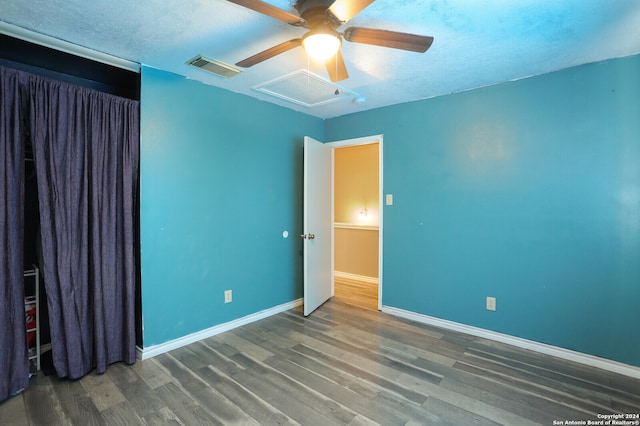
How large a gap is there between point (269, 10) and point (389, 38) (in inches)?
24.2

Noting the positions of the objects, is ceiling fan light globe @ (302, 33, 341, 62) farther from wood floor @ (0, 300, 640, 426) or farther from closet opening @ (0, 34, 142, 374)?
wood floor @ (0, 300, 640, 426)

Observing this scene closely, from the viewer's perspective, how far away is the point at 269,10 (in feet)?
4.68

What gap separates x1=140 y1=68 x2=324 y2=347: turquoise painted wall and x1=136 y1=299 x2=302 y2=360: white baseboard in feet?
0.15

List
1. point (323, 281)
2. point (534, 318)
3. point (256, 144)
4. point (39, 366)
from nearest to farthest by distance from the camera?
point (39, 366) < point (534, 318) < point (256, 144) < point (323, 281)

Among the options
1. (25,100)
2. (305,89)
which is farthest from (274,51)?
(25,100)

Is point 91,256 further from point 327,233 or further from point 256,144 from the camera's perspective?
point 327,233

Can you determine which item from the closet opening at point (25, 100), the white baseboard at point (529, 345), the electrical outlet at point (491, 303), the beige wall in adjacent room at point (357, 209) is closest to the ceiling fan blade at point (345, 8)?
the closet opening at point (25, 100)

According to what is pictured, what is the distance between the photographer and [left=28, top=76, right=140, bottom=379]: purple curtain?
212cm

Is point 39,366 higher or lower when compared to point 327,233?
lower

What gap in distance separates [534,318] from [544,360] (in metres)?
0.34

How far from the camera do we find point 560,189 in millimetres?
2602

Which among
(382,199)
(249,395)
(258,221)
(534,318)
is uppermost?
(382,199)

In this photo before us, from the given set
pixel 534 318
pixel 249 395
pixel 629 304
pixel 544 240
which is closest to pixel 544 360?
pixel 534 318

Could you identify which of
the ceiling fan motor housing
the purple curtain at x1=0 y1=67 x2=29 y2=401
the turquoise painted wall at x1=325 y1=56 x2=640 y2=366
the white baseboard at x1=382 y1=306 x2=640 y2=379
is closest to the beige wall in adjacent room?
the turquoise painted wall at x1=325 y1=56 x2=640 y2=366
